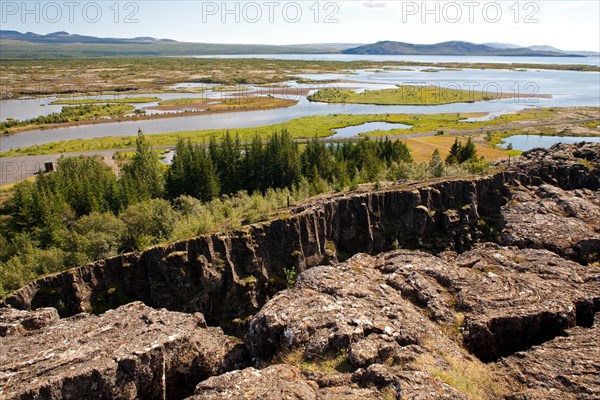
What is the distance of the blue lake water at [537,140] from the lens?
123562 millimetres

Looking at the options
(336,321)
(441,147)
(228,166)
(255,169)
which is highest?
(441,147)

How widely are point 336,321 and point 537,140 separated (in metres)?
132

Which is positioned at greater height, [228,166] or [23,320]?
[228,166]

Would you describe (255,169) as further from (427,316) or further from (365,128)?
(365,128)

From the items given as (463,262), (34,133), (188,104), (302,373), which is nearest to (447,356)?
(302,373)

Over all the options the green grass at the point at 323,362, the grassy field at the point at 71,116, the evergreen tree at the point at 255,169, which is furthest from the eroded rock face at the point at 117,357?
the grassy field at the point at 71,116

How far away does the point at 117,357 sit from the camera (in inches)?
825

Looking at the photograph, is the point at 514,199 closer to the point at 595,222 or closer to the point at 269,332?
the point at 595,222

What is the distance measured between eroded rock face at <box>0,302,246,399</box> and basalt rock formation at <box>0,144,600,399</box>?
0.07 metres

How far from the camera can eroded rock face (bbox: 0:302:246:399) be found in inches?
781

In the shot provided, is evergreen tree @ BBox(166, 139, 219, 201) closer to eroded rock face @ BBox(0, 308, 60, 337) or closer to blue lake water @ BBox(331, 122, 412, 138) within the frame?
eroded rock face @ BBox(0, 308, 60, 337)

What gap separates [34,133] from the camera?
145m

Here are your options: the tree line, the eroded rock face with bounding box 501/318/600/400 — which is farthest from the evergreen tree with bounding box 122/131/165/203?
the eroded rock face with bounding box 501/318/600/400

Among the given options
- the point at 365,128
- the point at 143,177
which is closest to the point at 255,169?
the point at 143,177
